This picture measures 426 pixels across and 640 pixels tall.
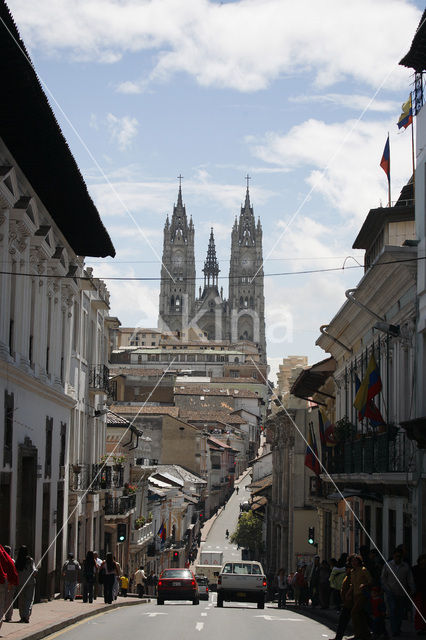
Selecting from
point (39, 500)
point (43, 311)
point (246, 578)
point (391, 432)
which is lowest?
point (246, 578)

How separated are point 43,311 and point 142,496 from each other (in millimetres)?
33265

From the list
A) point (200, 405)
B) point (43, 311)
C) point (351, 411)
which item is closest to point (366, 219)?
point (351, 411)

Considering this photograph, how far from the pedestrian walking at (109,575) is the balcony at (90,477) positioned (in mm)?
5948

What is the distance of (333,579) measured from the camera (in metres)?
22.4

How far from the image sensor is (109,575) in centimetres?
2762

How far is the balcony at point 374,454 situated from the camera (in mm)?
22484

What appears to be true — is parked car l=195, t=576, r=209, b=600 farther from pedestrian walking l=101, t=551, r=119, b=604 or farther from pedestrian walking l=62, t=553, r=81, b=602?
pedestrian walking l=101, t=551, r=119, b=604

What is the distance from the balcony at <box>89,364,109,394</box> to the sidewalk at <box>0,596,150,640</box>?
10.1 meters

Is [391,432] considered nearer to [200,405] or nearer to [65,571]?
[65,571]

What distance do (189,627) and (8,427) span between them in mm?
5346

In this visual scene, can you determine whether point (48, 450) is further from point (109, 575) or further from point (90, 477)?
point (90, 477)

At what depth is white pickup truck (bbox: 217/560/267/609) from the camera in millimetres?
31812

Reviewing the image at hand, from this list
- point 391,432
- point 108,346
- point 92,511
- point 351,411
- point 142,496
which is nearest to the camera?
point 391,432

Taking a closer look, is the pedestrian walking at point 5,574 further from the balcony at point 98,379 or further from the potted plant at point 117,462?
the potted plant at point 117,462
